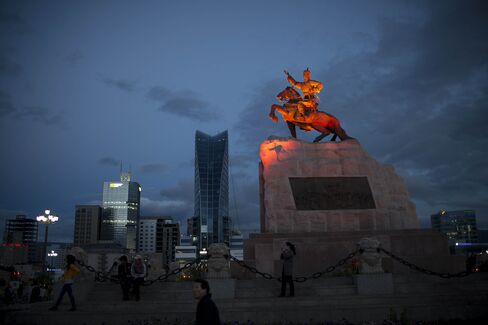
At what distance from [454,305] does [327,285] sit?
328cm

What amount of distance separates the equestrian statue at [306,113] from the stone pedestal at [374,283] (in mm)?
8926

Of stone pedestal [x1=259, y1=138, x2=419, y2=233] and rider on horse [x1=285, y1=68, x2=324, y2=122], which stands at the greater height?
rider on horse [x1=285, y1=68, x2=324, y2=122]

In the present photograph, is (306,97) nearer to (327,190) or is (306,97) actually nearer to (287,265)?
(327,190)

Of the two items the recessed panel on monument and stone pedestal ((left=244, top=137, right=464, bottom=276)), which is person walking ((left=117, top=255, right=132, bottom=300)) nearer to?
stone pedestal ((left=244, top=137, right=464, bottom=276))

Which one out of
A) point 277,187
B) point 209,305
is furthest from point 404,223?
point 209,305

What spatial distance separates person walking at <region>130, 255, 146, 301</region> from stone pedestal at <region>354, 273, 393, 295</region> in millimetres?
5778

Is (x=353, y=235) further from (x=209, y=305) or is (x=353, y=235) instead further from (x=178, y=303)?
(x=209, y=305)

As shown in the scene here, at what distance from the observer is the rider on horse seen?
65.0 feet

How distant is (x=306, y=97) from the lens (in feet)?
66.5

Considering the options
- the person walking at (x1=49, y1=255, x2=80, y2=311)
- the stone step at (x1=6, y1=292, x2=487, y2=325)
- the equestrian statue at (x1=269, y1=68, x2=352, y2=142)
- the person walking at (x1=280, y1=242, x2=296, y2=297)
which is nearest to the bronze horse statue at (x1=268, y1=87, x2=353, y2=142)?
the equestrian statue at (x1=269, y1=68, x2=352, y2=142)

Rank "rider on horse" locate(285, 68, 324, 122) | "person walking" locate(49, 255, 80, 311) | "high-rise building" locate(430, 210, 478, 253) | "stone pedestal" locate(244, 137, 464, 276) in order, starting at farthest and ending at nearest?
"high-rise building" locate(430, 210, 478, 253), "rider on horse" locate(285, 68, 324, 122), "stone pedestal" locate(244, 137, 464, 276), "person walking" locate(49, 255, 80, 311)

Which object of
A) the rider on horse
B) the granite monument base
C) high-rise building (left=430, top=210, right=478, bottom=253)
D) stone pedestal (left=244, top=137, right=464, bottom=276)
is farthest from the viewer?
high-rise building (left=430, top=210, right=478, bottom=253)

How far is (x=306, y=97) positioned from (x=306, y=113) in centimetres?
92

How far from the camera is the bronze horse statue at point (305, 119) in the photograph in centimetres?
1984
